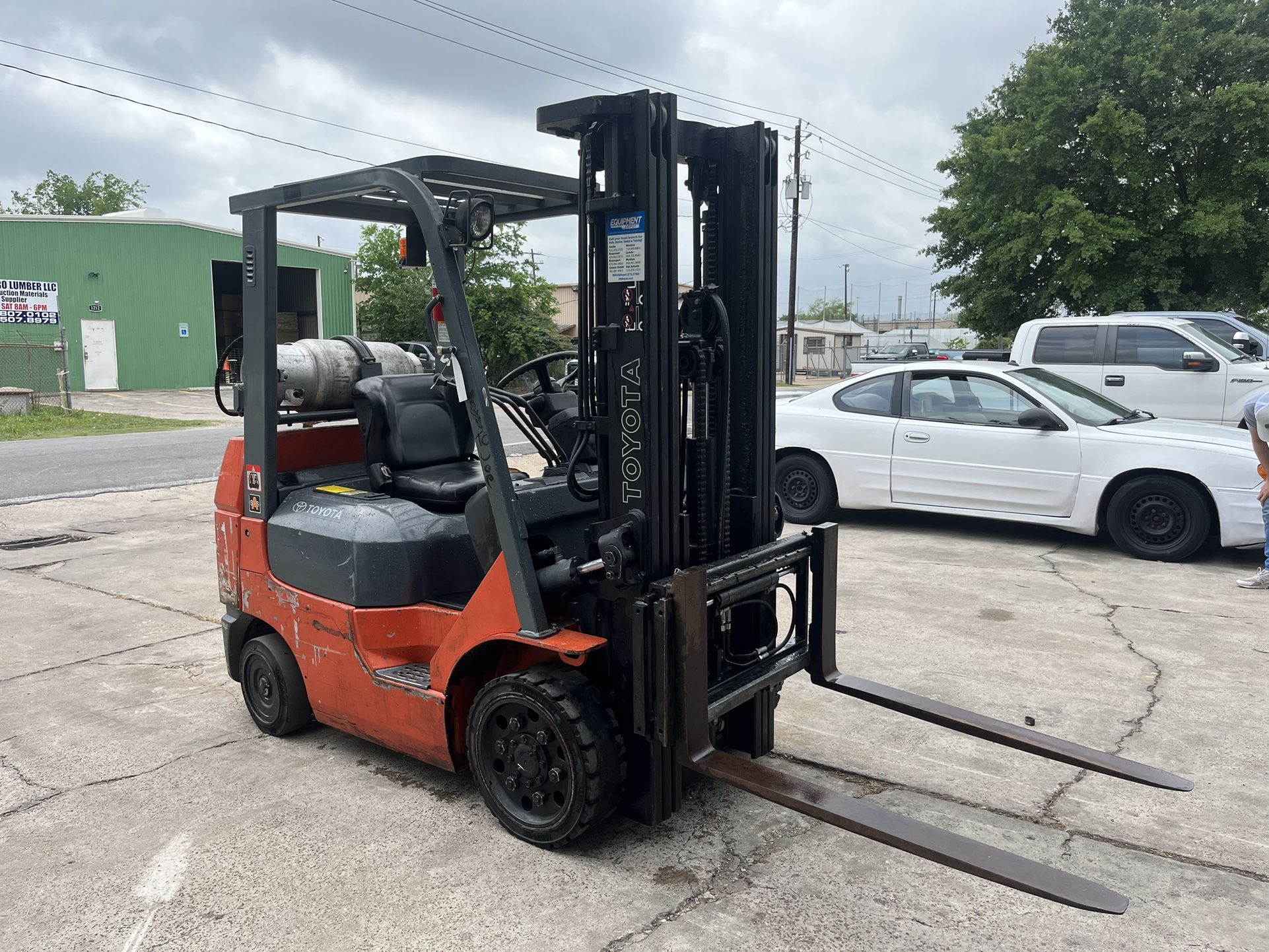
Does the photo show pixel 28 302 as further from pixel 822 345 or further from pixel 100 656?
pixel 822 345

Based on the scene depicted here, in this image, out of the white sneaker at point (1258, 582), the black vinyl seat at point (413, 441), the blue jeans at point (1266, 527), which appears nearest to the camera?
the black vinyl seat at point (413, 441)

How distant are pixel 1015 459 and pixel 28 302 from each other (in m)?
32.1

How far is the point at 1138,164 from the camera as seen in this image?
23750 millimetres

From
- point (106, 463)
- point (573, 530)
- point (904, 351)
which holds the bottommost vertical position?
point (106, 463)

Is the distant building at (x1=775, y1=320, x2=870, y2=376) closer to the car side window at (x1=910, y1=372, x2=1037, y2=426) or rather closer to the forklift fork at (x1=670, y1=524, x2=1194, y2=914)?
the car side window at (x1=910, y1=372, x2=1037, y2=426)

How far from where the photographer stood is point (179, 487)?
12438 millimetres

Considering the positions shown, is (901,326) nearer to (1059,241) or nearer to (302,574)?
(1059,241)

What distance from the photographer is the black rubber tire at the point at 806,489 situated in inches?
379

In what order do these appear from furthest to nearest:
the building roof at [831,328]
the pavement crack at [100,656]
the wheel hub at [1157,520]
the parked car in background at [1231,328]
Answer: the building roof at [831,328]
the parked car in background at [1231,328]
the wheel hub at [1157,520]
the pavement crack at [100,656]

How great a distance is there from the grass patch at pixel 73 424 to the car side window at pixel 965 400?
1728 cm

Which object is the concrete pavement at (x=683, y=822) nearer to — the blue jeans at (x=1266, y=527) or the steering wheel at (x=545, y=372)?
the blue jeans at (x=1266, y=527)

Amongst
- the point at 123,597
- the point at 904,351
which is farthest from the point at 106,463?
the point at 904,351

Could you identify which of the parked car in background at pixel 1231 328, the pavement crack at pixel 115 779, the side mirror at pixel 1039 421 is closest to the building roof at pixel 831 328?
the parked car in background at pixel 1231 328

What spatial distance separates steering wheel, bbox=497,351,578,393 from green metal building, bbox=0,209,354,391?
93.1 ft
